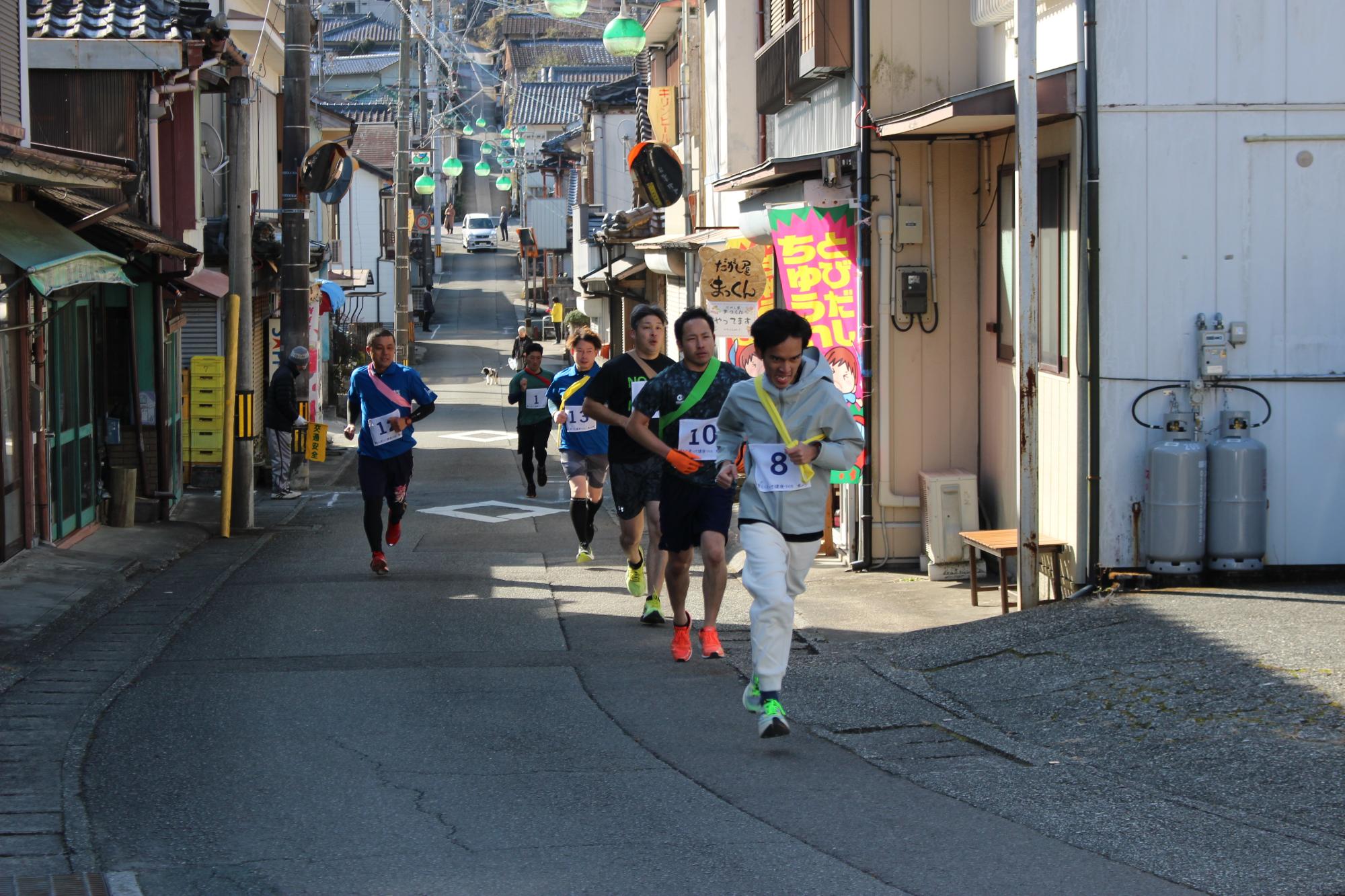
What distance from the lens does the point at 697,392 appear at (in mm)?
8633

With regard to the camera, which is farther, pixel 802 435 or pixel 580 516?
pixel 580 516

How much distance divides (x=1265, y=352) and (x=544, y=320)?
44.6 m

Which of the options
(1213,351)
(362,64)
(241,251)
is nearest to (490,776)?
(1213,351)

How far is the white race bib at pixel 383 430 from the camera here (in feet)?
39.6

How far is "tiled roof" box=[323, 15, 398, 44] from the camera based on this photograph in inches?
2648

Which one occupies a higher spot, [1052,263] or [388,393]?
[1052,263]

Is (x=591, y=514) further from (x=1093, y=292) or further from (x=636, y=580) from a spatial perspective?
(x=1093, y=292)

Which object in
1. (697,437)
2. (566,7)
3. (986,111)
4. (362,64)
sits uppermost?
(362,64)

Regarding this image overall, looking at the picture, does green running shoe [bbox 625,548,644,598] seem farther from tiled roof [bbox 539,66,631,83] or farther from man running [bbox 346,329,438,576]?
tiled roof [bbox 539,66,631,83]

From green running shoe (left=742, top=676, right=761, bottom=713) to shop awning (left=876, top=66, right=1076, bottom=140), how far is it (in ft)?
15.0

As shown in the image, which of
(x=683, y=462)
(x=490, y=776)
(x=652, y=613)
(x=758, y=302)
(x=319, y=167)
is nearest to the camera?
(x=490, y=776)

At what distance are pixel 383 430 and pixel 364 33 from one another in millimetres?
59743

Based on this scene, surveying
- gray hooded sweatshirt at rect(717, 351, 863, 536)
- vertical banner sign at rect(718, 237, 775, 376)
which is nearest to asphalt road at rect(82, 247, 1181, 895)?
gray hooded sweatshirt at rect(717, 351, 863, 536)

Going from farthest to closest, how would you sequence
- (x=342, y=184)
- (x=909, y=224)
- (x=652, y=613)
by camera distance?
(x=342, y=184)
(x=909, y=224)
(x=652, y=613)
